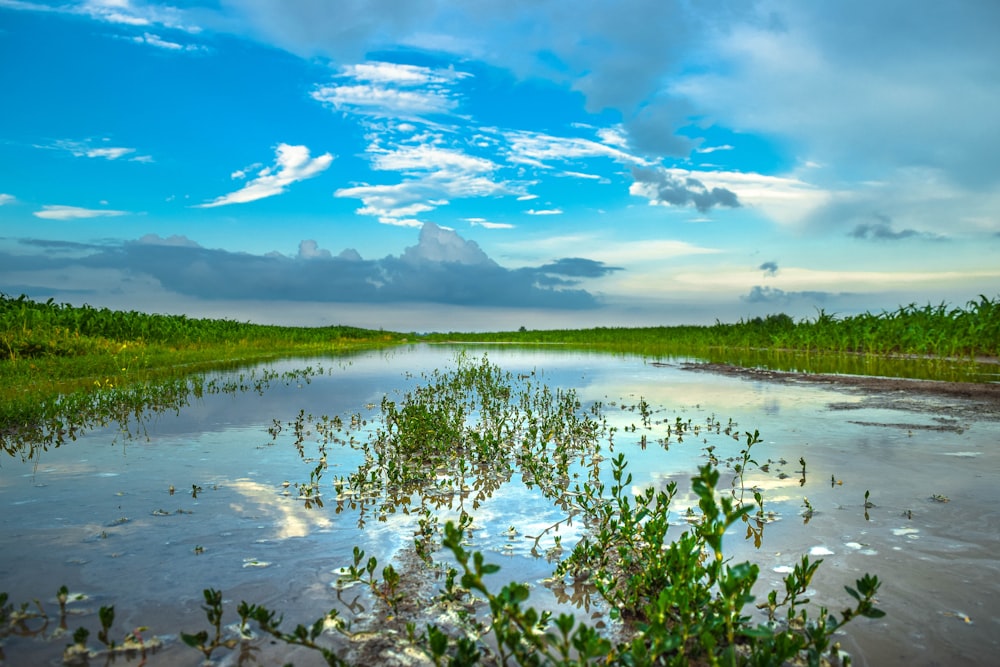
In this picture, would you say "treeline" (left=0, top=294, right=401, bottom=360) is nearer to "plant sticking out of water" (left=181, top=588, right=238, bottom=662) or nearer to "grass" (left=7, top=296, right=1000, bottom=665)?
"grass" (left=7, top=296, right=1000, bottom=665)

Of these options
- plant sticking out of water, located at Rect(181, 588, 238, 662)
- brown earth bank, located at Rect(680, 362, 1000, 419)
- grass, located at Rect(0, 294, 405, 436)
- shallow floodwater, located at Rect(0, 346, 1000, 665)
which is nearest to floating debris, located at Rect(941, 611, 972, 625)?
shallow floodwater, located at Rect(0, 346, 1000, 665)

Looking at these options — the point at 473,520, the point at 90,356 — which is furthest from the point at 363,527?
the point at 90,356

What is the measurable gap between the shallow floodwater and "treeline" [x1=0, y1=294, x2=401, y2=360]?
13216 mm

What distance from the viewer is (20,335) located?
2000 cm

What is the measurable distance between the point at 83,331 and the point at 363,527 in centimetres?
2579

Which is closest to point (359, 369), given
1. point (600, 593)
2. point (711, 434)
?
point (711, 434)

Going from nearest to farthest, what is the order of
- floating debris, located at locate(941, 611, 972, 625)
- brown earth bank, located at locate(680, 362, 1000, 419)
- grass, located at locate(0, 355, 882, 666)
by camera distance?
grass, located at locate(0, 355, 882, 666)
floating debris, located at locate(941, 611, 972, 625)
brown earth bank, located at locate(680, 362, 1000, 419)

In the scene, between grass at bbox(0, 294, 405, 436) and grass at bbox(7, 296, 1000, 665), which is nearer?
grass at bbox(7, 296, 1000, 665)

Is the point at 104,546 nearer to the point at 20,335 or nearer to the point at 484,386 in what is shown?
the point at 484,386

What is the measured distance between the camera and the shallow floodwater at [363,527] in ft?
11.7

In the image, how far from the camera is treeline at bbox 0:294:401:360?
19688 mm

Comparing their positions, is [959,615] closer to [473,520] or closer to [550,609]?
[550,609]

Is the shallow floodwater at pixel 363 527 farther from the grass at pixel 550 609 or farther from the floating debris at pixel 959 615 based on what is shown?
the grass at pixel 550 609

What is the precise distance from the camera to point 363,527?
16.7 ft
